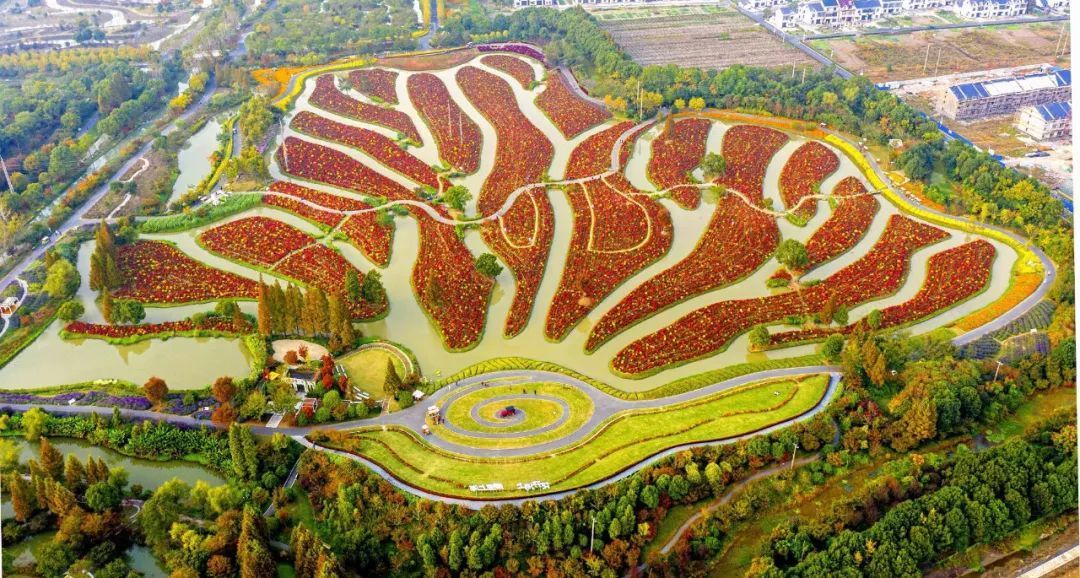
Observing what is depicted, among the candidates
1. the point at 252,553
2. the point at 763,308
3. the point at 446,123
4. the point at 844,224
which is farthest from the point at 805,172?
the point at 252,553

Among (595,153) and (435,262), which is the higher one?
(595,153)

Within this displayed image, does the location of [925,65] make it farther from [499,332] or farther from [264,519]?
[264,519]

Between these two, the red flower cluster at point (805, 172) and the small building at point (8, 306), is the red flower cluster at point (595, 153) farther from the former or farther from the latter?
the small building at point (8, 306)

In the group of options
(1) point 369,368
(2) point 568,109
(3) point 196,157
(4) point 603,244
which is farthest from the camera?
(2) point 568,109

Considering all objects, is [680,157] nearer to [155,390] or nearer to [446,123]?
[446,123]

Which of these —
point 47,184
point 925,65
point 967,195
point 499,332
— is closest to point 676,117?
point 967,195

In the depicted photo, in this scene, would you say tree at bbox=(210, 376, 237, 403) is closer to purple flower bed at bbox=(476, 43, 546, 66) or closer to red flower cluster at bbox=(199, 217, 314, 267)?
red flower cluster at bbox=(199, 217, 314, 267)
